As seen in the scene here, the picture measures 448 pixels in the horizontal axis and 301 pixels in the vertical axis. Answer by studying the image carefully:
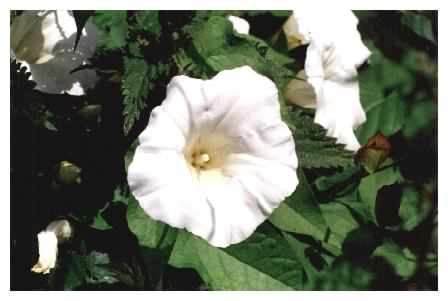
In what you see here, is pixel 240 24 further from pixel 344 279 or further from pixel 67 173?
pixel 344 279

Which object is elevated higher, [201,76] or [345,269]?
[201,76]

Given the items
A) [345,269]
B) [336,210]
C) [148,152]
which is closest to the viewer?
[148,152]

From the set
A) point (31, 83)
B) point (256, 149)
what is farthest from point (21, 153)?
point (256, 149)

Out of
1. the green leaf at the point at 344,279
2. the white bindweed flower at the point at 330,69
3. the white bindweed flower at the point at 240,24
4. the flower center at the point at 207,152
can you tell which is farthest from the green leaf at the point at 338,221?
the green leaf at the point at 344,279

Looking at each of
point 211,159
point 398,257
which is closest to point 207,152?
point 211,159

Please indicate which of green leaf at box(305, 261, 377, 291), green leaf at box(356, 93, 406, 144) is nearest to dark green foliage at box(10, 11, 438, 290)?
green leaf at box(356, 93, 406, 144)

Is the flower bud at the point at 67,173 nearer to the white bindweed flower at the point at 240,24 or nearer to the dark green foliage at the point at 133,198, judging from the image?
the dark green foliage at the point at 133,198
